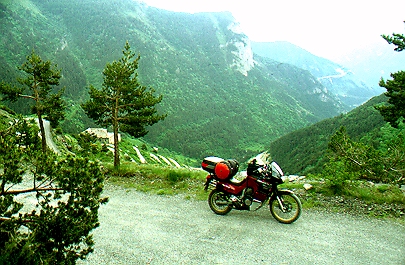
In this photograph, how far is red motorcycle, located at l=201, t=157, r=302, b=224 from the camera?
7766 mm

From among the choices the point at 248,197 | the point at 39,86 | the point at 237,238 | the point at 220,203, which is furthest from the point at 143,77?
the point at 237,238

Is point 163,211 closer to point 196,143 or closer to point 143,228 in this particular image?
point 143,228

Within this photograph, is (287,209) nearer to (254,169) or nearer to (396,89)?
(254,169)

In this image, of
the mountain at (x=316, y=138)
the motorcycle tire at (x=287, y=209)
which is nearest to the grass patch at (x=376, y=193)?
the motorcycle tire at (x=287, y=209)

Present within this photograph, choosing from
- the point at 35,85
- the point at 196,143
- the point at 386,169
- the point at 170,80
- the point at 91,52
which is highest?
the point at 91,52

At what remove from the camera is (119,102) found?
16.7 metres

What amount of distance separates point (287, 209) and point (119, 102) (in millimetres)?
12267

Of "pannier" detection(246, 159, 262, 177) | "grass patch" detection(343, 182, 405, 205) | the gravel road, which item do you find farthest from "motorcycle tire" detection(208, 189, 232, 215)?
"grass patch" detection(343, 182, 405, 205)

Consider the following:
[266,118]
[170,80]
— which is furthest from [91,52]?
[266,118]

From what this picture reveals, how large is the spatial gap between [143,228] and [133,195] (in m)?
3.04

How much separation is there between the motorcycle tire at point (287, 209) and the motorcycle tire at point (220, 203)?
1304 millimetres

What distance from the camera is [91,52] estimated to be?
171875mm

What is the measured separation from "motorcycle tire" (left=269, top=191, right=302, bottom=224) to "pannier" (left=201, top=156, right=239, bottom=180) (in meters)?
1.40

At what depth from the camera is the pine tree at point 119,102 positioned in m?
16.4
